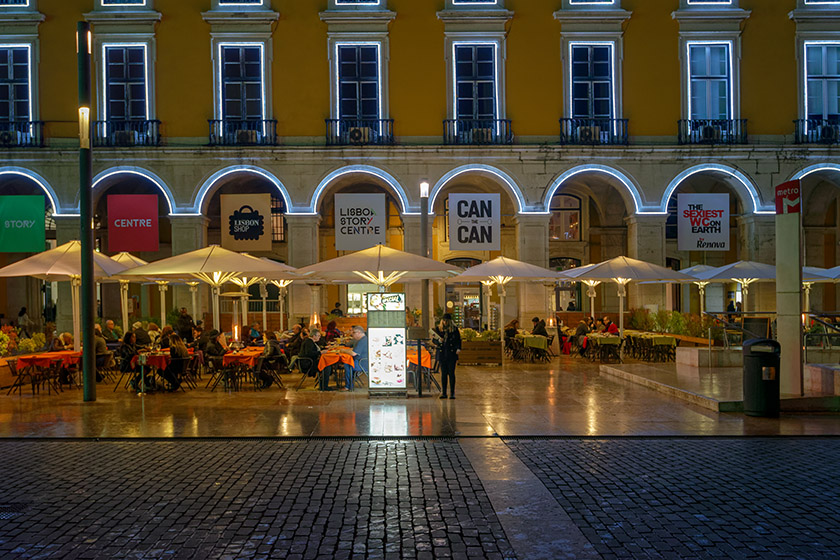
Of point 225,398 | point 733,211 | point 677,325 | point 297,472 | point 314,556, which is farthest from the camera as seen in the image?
point 733,211

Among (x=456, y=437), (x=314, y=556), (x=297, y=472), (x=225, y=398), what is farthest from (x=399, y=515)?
(x=225, y=398)

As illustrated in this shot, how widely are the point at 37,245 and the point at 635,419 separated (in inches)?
Result: 853

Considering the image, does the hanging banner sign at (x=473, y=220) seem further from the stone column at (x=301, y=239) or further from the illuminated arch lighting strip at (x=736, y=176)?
the illuminated arch lighting strip at (x=736, y=176)

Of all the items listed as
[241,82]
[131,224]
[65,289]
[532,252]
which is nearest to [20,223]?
[65,289]

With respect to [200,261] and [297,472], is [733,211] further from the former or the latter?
[297,472]

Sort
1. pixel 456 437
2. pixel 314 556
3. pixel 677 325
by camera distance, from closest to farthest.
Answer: pixel 314 556 < pixel 456 437 < pixel 677 325

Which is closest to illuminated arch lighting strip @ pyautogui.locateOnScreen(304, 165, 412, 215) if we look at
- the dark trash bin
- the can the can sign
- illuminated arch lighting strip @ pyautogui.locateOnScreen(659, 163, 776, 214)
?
illuminated arch lighting strip @ pyautogui.locateOnScreen(659, 163, 776, 214)

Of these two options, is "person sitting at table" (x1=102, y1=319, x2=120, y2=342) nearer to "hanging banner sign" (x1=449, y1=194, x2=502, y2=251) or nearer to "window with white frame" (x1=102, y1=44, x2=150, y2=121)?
"window with white frame" (x1=102, y1=44, x2=150, y2=121)

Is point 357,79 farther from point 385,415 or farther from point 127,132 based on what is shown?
point 385,415

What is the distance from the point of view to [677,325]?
20797 mm

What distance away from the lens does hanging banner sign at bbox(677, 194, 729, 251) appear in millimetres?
24516

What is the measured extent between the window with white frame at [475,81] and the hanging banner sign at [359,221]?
4.81m

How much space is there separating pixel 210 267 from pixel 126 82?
14377 millimetres

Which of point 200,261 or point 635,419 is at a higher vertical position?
point 200,261
